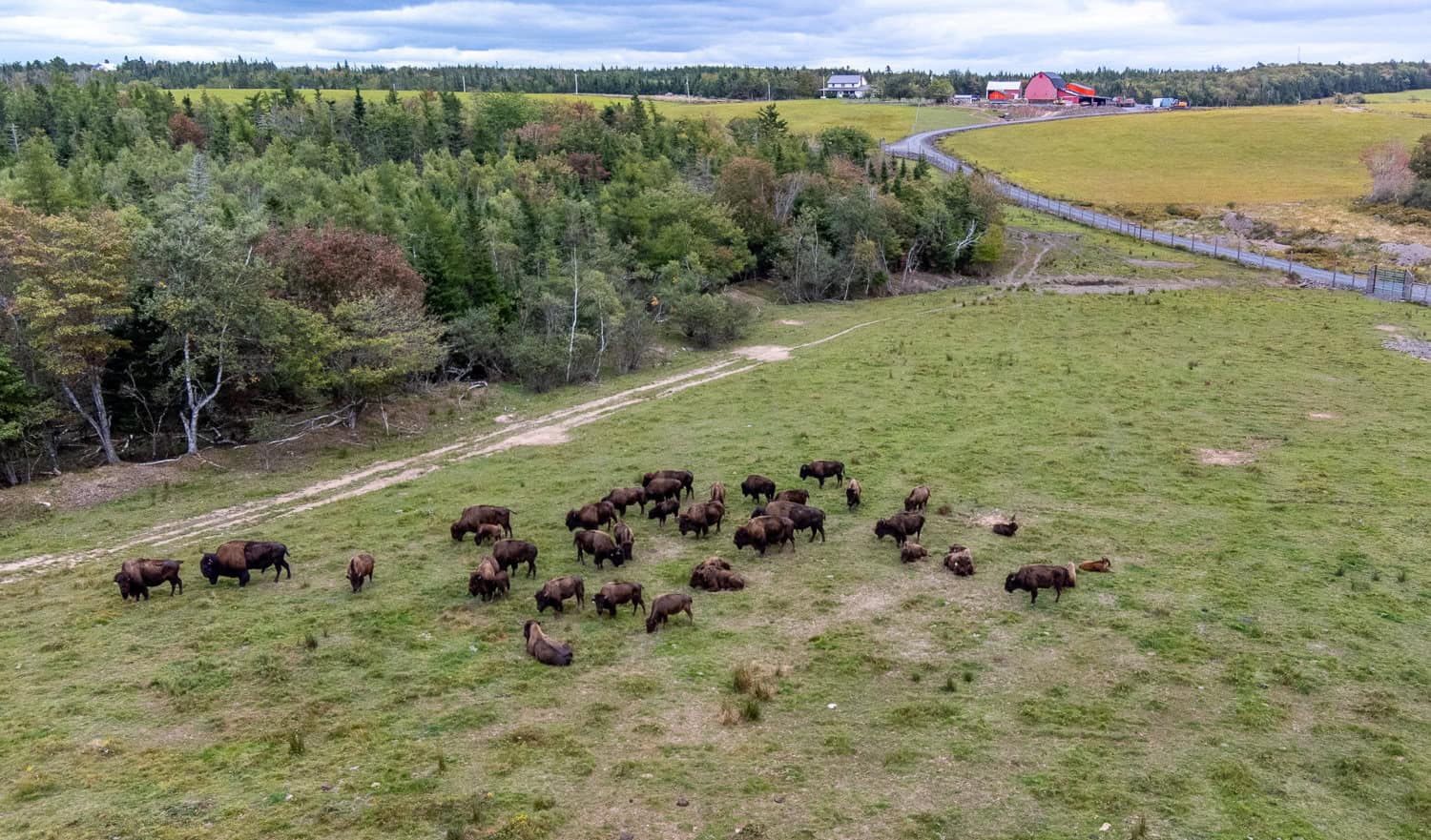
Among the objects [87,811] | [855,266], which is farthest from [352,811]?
[855,266]

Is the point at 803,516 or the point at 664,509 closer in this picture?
the point at 803,516

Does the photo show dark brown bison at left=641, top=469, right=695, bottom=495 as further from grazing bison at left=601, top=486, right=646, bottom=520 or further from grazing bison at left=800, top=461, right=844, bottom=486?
grazing bison at left=800, top=461, right=844, bottom=486

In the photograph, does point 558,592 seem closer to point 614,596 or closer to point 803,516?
point 614,596

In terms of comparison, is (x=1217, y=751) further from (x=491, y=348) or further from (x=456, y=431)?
(x=491, y=348)

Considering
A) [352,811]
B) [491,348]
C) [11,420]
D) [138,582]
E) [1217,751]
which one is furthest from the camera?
[491,348]

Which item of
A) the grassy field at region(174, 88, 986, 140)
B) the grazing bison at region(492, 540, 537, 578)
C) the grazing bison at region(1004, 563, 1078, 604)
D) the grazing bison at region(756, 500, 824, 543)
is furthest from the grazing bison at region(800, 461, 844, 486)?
the grassy field at region(174, 88, 986, 140)

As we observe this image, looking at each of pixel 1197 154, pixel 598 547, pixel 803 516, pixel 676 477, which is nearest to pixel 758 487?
pixel 676 477
